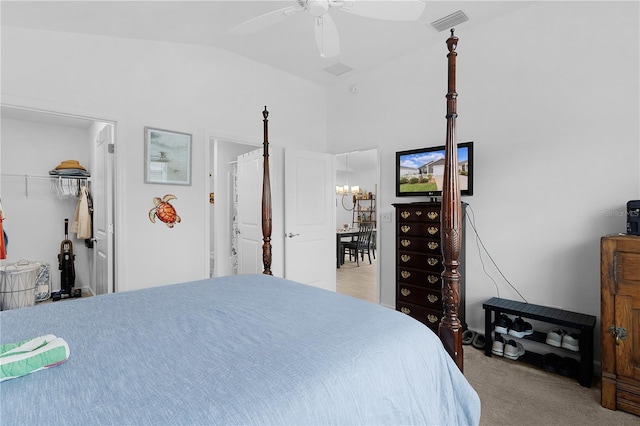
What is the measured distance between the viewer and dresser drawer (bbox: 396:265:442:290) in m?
3.03

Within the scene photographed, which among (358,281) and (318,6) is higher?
(318,6)

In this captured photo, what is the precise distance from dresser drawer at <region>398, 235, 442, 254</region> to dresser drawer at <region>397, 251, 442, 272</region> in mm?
42

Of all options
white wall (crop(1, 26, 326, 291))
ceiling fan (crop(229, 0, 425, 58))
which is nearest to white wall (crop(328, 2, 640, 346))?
ceiling fan (crop(229, 0, 425, 58))

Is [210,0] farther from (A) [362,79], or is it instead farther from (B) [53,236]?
(B) [53,236]

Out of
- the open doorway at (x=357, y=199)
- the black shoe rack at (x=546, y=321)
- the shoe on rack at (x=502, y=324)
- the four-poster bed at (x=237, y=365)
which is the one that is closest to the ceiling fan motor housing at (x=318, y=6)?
the four-poster bed at (x=237, y=365)

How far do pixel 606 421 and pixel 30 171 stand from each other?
6.25 metres

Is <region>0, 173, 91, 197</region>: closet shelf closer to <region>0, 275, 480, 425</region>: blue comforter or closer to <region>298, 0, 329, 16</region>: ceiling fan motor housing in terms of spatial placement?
<region>0, 275, 480, 425</region>: blue comforter

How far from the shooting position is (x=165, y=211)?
3.21 m

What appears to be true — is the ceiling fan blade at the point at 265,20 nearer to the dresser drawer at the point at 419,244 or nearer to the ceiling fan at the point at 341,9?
Result: the ceiling fan at the point at 341,9

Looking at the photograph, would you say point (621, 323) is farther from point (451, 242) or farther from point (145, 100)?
point (145, 100)

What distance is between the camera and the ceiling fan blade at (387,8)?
6.00 feet

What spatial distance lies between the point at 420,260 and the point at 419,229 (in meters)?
0.30

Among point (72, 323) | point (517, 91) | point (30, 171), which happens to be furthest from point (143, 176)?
point (517, 91)

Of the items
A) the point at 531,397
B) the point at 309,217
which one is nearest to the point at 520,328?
the point at 531,397
